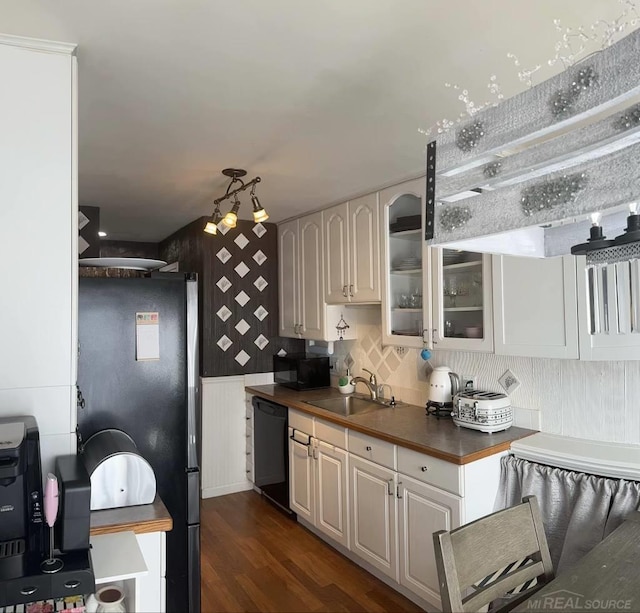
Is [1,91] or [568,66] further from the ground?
[1,91]

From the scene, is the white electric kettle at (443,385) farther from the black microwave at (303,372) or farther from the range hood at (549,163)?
the range hood at (549,163)

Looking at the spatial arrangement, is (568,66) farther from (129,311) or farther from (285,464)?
(285,464)

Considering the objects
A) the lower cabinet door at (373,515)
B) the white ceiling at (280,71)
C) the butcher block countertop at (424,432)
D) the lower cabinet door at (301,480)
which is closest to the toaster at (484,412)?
the butcher block countertop at (424,432)

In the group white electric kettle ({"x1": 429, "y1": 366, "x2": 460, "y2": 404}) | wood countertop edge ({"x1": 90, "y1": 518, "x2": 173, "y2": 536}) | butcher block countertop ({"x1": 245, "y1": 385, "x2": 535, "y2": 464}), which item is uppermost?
white electric kettle ({"x1": 429, "y1": 366, "x2": 460, "y2": 404})

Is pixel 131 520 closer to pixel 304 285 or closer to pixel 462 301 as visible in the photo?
pixel 462 301

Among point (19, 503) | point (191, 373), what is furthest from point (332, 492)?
point (19, 503)

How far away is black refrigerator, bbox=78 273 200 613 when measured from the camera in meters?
2.00

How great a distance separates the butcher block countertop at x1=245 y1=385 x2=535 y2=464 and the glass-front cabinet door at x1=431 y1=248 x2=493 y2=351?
441 mm

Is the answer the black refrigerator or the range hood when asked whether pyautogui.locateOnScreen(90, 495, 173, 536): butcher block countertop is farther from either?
the range hood

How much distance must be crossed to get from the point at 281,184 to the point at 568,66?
2.47 metres

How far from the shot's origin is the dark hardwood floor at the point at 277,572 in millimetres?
2561

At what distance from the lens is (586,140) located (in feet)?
2.30

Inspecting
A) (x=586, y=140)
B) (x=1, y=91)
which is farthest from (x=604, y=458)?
(x=1, y=91)

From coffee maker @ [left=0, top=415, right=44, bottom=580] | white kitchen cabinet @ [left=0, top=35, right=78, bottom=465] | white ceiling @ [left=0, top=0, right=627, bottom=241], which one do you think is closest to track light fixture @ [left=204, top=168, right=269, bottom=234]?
white ceiling @ [left=0, top=0, right=627, bottom=241]
